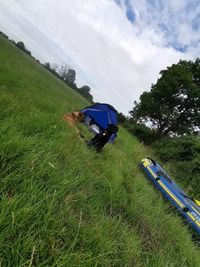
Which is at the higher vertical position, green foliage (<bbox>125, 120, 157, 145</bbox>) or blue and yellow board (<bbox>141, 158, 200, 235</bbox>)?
green foliage (<bbox>125, 120, 157, 145</bbox>)

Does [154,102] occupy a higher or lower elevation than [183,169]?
higher

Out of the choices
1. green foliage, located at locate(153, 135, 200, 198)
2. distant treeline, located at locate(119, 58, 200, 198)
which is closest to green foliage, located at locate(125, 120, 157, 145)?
distant treeline, located at locate(119, 58, 200, 198)

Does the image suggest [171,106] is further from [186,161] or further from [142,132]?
[186,161]

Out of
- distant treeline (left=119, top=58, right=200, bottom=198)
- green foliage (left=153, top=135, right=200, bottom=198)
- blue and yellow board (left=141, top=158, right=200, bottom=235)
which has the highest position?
distant treeline (left=119, top=58, right=200, bottom=198)

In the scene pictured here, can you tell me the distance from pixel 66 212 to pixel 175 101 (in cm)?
2146

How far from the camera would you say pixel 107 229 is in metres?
2.25

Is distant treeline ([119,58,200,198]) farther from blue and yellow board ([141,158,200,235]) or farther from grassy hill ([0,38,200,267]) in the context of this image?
grassy hill ([0,38,200,267])

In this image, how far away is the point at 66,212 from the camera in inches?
80.8

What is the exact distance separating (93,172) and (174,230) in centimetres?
143

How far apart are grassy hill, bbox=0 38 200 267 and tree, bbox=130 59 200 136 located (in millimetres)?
19151

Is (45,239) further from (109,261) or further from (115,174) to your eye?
(115,174)

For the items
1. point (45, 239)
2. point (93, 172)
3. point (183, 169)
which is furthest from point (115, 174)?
point (183, 169)

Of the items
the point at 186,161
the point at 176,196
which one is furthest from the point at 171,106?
the point at 176,196

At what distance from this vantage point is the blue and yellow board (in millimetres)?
4383
